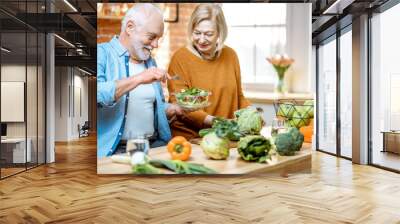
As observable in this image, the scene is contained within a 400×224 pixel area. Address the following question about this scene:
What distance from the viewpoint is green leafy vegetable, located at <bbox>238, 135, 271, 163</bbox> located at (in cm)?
534

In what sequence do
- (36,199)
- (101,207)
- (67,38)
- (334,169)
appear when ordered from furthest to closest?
1. (67,38)
2. (334,169)
3. (36,199)
4. (101,207)

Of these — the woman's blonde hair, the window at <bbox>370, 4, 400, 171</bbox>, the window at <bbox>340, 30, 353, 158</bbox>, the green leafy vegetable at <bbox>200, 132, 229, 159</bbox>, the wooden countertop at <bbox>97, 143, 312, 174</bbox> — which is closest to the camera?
the green leafy vegetable at <bbox>200, 132, 229, 159</bbox>

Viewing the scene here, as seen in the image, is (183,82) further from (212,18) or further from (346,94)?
(346,94)

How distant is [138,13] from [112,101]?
46.3 inches

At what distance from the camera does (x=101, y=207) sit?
400cm

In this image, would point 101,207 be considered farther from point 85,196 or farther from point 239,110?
point 239,110

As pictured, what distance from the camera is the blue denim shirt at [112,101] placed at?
18.2 feet

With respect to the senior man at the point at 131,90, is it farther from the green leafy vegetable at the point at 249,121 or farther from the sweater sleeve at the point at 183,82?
the green leafy vegetable at the point at 249,121

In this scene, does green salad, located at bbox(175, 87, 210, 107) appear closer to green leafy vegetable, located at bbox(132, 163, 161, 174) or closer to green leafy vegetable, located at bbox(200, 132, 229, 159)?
green leafy vegetable, located at bbox(200, 132, 229, 159)

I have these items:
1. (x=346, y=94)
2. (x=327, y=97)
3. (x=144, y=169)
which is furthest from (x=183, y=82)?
(x=327, y=97)

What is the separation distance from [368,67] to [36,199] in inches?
217

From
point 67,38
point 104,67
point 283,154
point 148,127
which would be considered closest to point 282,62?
point 283,154

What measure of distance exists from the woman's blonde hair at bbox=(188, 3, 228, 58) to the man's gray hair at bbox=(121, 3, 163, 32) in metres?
0.49

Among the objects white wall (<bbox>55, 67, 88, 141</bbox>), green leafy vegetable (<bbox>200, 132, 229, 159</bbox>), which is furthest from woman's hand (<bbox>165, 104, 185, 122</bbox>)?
white wall (<bbox>55, 67, 88, 141</bbox>)
